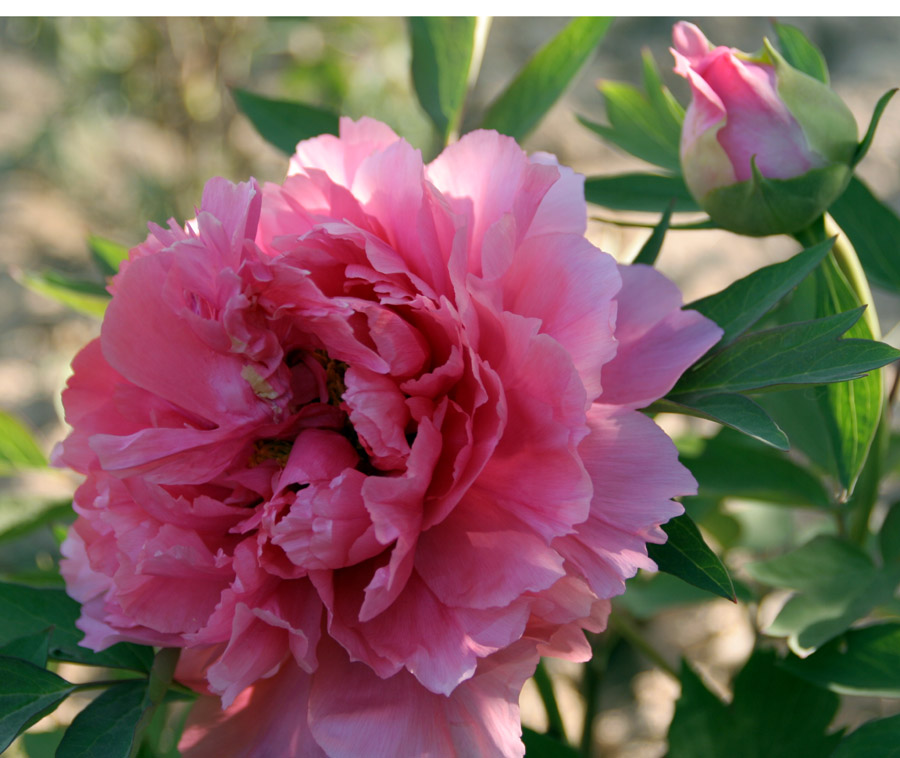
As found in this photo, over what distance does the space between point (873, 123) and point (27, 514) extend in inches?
20.9

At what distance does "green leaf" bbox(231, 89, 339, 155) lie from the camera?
0.56 metres

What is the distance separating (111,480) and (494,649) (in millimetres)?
170

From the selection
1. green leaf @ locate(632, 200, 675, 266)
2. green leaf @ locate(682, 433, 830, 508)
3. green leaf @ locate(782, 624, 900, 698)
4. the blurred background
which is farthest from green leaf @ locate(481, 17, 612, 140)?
the blurred background

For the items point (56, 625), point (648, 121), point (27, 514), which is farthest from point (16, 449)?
point (648, 121)

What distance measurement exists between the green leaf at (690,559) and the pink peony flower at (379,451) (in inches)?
1.5

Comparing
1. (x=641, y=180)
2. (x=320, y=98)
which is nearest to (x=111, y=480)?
(x=641, y=180)

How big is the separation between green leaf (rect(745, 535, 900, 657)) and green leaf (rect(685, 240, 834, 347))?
0.15m

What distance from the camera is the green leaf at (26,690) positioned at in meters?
0.36

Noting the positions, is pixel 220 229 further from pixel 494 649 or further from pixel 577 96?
pixel 577 96

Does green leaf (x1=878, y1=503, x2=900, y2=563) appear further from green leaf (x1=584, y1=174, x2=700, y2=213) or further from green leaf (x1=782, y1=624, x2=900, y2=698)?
green leaf (x1=584, y1=174, x2=700, y2=213)

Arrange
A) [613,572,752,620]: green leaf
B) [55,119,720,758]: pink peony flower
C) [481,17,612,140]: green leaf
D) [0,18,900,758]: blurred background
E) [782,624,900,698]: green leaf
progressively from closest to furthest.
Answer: [55,119,720,758]: pink peony flower, [782,624,900,698]: green leaf, [481,17,612,140]: green leaf, [613,572,752,620]: green leaf, [0,18,900,758]: blurred background

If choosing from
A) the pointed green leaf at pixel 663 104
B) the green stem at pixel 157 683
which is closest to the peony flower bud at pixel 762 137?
the pointed green leaf at pixel 663 104

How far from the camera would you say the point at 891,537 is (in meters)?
0.49
